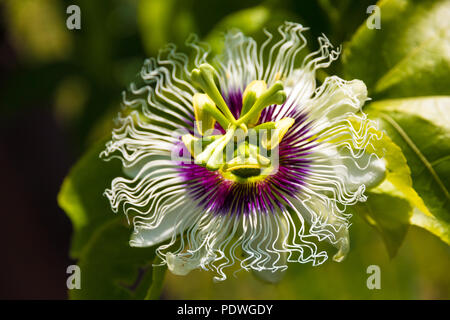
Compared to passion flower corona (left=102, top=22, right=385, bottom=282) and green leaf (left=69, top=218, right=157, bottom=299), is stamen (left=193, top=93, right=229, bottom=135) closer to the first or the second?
passion flower corona (left=102, top=22, right=385, bottom=282)

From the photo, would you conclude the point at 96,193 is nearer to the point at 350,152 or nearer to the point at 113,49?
the point at 350,152

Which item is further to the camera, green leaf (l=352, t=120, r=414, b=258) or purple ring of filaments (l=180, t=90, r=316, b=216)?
purple ring of filaments (l=180, t=90, r=316, b=216)

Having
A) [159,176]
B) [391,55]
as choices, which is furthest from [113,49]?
[391,55]

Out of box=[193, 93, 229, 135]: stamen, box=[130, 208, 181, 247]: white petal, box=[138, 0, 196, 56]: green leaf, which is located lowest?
box=[130, 208, 181, 247]: white petal

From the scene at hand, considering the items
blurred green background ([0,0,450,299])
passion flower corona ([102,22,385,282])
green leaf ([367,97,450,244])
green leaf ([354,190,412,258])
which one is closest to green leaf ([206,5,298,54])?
passion flower corona ([102,22,385,282])

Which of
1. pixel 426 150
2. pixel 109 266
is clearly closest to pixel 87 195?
pixel 109 266

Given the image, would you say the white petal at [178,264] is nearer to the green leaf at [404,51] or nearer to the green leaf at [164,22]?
the green leaf at [404,51]

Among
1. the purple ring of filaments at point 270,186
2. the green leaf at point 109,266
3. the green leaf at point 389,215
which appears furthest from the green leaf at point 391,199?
the green leaf at point 109,266
